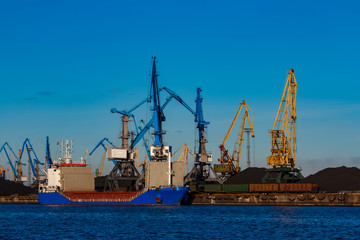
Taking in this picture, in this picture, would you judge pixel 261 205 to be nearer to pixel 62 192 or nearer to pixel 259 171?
pixel 259 171

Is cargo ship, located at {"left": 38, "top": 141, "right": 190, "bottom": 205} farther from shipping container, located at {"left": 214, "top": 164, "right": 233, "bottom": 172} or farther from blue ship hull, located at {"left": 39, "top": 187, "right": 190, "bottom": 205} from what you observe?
shipping container, located at {"left": 214, "top": 164, "right": 233, "bottom": 172}

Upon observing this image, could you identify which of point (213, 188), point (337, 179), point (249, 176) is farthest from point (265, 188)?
point (249, 176)

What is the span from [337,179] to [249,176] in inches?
1230

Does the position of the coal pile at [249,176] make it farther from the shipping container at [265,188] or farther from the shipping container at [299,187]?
the shipping container at [299,187]

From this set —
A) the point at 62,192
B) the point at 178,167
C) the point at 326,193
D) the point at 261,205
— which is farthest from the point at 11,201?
the point at 326,193

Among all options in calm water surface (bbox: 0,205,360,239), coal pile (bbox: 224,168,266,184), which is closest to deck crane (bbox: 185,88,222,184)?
coal pile (bbox: 224,168,266,184)

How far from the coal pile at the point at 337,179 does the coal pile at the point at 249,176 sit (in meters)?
17.8

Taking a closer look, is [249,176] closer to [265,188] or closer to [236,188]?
[236,188]

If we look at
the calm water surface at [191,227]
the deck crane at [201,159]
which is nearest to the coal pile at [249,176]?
the deck crane at [201,159]

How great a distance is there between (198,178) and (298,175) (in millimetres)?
28217

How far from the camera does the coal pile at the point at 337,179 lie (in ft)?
459

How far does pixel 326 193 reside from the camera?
133m

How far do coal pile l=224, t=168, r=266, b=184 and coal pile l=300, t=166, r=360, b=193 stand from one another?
17.8 m

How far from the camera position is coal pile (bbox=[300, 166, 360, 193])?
14000 cm
